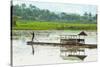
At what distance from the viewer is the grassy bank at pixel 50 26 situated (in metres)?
2.34

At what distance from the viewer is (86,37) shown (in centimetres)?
262

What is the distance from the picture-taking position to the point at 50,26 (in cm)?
246

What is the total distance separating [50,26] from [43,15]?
5.9 inches

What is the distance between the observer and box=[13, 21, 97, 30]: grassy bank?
2.34m

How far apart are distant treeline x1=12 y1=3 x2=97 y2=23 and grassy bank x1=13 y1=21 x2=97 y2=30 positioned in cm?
5

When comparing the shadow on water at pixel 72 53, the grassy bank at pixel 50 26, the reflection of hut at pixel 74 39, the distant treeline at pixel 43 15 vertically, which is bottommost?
the shadow on water at pixel 72 53

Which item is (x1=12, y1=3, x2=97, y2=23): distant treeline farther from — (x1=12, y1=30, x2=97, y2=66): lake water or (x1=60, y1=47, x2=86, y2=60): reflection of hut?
(x1=60, y1=47, x2=86, y2=60): reflection of hut

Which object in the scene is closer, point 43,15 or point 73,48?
point 43,15

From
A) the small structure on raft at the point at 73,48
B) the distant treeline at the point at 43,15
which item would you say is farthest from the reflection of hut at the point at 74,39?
the distant treeline at the point at 43,15

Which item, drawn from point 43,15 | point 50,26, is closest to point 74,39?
point 50,26

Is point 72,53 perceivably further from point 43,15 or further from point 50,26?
point 43,15

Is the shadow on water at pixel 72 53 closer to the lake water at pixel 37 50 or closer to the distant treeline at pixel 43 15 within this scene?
the lake water at pixel 37 50

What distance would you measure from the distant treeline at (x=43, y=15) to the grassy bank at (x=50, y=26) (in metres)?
0.05

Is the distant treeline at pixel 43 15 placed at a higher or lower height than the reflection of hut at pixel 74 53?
higher
